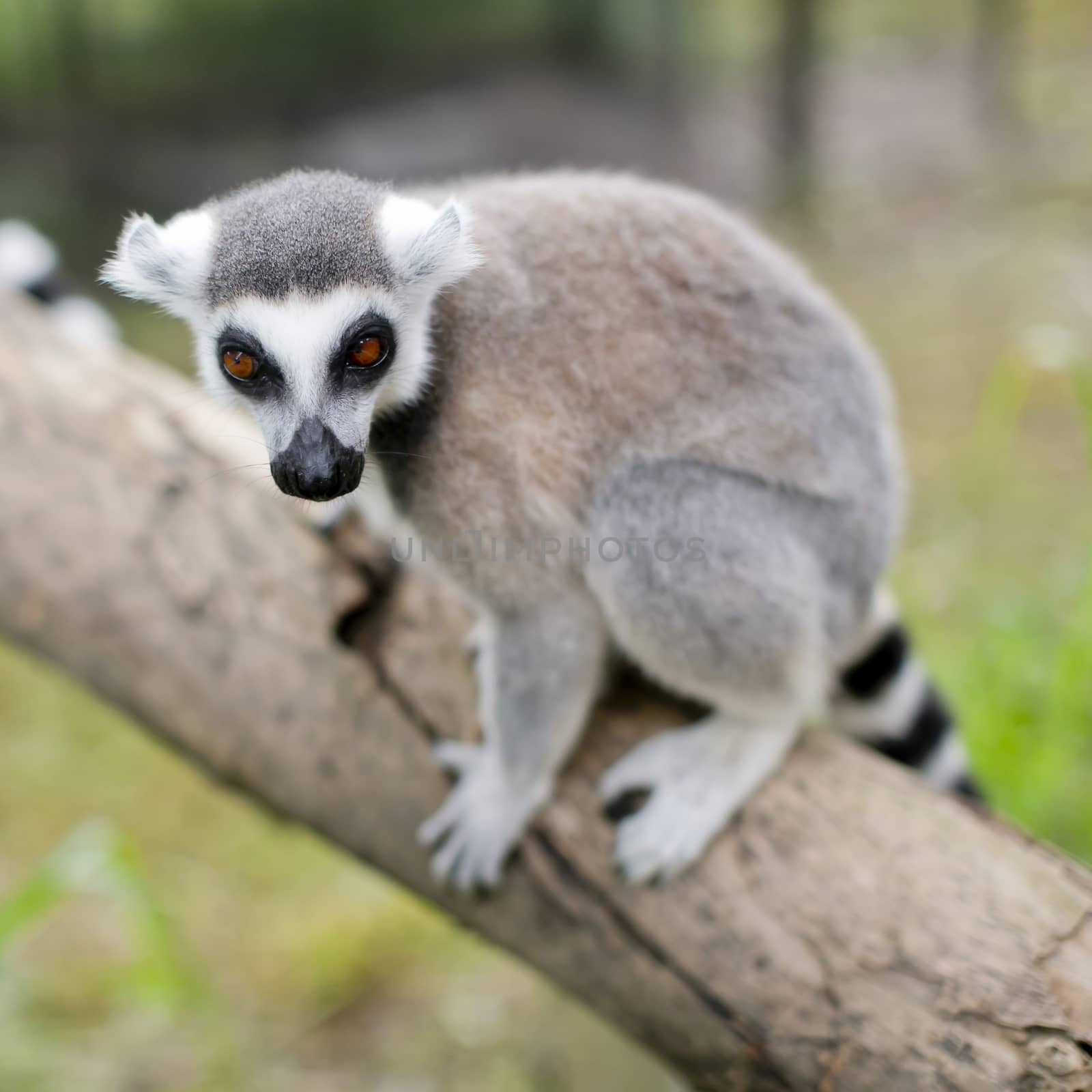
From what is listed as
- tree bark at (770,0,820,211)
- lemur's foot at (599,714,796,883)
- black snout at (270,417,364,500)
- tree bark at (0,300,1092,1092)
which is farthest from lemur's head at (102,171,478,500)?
tree bark at (770,0,820,211)

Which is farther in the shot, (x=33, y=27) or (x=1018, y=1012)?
(x=33, y=27)

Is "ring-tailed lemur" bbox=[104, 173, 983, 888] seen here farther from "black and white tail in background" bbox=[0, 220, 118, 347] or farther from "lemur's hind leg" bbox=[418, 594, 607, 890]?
"black and white tail in background" bbox=[0, 220, 118, 347]

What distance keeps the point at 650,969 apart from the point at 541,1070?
1.59 meters

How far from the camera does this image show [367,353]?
2.06 metres

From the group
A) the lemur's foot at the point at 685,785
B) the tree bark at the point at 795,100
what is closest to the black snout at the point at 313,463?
the lemur's foot at the point at 685,785

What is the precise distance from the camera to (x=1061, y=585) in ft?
15.0

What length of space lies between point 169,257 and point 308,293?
34 centimetres

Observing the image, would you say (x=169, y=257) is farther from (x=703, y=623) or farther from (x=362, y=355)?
(x=703, y=623)

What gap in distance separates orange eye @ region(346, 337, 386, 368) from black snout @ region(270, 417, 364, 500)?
5.8 inches

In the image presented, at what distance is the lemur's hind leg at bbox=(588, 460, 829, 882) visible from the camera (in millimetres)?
2451

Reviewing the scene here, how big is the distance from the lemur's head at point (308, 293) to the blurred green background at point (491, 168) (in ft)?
4.69

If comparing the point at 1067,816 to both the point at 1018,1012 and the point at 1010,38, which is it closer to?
the point at 1018,1012

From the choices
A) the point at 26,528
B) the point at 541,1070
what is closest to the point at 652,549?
the point at 26,528

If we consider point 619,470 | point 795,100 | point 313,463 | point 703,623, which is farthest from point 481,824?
point 795,100
